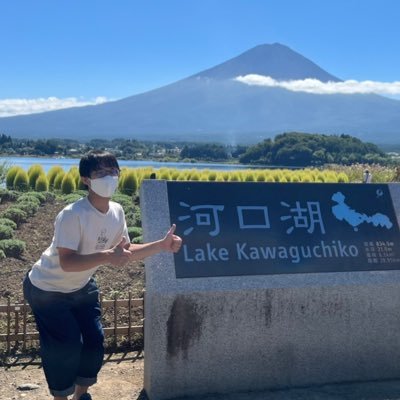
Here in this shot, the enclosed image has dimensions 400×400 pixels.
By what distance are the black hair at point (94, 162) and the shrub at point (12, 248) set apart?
4183 millimetres

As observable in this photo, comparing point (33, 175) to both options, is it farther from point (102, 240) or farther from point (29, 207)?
point (102, 240)

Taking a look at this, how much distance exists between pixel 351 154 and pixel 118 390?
99.1 ft

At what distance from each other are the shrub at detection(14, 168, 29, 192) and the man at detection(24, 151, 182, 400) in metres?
11.3

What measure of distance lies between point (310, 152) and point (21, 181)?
66.7 feet

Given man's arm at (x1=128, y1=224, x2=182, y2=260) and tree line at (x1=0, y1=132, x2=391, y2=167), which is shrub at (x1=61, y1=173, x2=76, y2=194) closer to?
man's arm at (x1=128, y1=224, x2=182, y2=260)

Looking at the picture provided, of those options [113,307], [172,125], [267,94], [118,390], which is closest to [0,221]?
[113,307]

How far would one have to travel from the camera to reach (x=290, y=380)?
4.10m

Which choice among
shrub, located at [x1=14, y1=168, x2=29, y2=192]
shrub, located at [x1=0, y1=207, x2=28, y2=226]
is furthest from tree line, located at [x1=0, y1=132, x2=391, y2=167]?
shrub, located at [x1=0, y1=207, x2=28, y2=226]

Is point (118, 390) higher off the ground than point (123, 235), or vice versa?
point (123, 235)

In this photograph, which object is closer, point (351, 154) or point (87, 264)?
point (87, 264)

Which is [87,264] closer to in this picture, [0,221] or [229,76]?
[0,221]

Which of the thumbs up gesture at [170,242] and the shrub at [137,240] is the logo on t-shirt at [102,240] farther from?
the shrub at [137,240]

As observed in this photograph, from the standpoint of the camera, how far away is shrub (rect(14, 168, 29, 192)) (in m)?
14.1

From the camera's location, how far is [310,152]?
31734 mm
